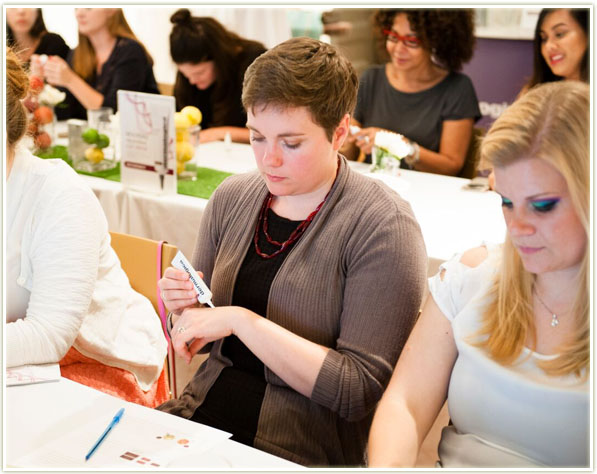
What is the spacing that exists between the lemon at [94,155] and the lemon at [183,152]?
1.15 ft

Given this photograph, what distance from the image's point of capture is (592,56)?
1.19m

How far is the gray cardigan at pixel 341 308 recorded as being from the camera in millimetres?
1299

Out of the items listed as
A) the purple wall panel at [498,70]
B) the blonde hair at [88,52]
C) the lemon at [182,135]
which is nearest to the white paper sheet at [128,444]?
the lemon at [182,135]

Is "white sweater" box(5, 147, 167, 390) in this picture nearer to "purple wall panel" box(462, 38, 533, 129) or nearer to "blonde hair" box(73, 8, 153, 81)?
"blonde hair" box(73, 8, 153, 81)

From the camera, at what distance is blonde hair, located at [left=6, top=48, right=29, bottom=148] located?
57.6 inches

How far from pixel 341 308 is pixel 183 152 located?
158cm

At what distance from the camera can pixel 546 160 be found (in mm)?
1022

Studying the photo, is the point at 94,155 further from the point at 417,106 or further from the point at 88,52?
the point at 417,106

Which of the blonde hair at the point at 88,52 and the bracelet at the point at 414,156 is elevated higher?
the blonde hair at the point at 88,52

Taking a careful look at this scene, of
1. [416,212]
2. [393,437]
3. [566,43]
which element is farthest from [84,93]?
[393,437]

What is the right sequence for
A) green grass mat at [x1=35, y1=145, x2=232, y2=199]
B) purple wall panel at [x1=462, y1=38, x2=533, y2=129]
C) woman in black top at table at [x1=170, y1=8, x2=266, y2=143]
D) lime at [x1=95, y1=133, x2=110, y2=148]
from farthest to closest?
purple wall panel at [x1=462, y1=38, x2=533, y2=129], woman in black top at table at [x1=170, y1=8, x2=266, y2=143], lime at [x1=95, y1=133, x2=110, y2=148], green grass mat at [x1=35, y1=145, x2=232, y2=199]

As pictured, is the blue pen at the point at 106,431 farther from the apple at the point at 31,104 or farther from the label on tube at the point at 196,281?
the apple at the point at 31,104

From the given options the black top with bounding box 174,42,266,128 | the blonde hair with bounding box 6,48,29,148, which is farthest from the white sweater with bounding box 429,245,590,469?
the black top with bounding box 174,42,266,128

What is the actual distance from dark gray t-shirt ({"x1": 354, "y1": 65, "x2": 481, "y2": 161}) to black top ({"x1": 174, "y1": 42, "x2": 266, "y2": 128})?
572 mm
